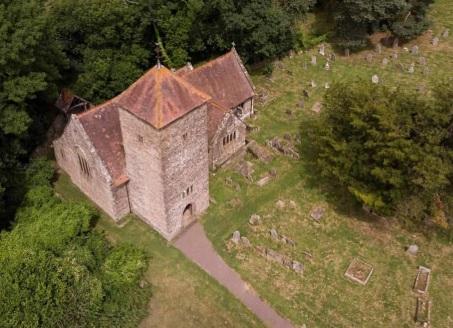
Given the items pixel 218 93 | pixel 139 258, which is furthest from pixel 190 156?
pixel 218 93

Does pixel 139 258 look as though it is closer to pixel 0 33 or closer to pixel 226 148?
pixel 226 148

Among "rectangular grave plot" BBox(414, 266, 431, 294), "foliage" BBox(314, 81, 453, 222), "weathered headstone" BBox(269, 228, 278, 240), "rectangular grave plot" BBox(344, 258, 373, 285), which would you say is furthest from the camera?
"weathered headstone" BBox(269, 228, 278, 240)

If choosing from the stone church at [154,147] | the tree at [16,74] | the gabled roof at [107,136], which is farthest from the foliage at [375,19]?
the tree at [16,74]

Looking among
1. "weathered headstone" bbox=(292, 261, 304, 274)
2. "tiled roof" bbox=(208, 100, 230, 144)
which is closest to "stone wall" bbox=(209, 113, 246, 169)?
"tiled roof" bbox=(208, 100, 230, 144)

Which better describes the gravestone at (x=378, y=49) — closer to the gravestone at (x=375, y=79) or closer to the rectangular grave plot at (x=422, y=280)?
the gravestone at (x=375, y=79)

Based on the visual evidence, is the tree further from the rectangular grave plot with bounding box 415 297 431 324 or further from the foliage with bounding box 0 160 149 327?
the rectangular grave plot with bounding box 415 297 431 324
